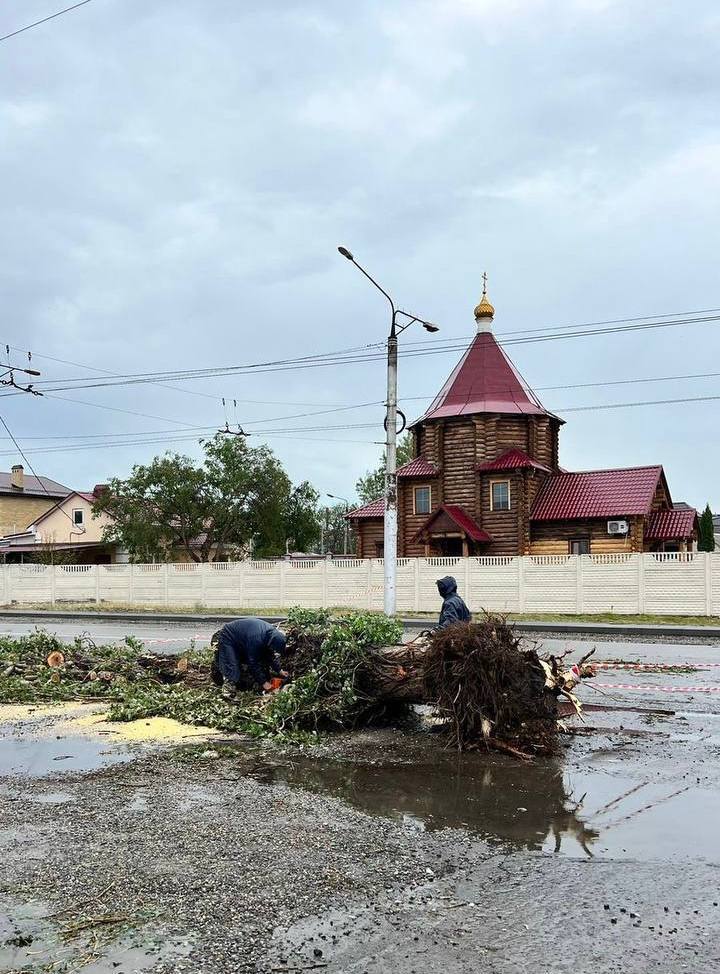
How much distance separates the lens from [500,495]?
40875mm

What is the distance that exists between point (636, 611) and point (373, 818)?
22.1 metres

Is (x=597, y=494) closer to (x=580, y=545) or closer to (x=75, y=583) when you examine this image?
(x=580, y=545)

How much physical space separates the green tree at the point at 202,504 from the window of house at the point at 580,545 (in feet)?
60.6

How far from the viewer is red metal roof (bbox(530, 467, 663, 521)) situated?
38.7 metres

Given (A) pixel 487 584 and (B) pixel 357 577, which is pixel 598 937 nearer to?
(A) pixel 487 584

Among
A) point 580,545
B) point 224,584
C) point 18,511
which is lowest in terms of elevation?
point 224,584

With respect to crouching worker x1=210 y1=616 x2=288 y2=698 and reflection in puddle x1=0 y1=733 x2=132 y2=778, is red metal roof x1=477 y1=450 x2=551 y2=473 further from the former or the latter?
reflection in puddle x1=0 y1=733 x2=132 y2=778

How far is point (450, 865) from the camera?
16.8 feet

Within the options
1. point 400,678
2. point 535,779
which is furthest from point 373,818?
point 400,678

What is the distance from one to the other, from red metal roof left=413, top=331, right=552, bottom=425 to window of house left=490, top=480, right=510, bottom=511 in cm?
353

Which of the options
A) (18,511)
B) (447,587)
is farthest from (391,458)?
(18,511)

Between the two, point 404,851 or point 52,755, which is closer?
point 404,851

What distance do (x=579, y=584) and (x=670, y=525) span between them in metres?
14.9

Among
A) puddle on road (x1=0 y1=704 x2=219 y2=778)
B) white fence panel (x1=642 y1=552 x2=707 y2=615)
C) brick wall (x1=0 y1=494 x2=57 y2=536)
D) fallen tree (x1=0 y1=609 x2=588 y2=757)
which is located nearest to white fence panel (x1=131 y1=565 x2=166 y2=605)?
white fence panel (x1=642 y1=552 x2=707 y2=615)
